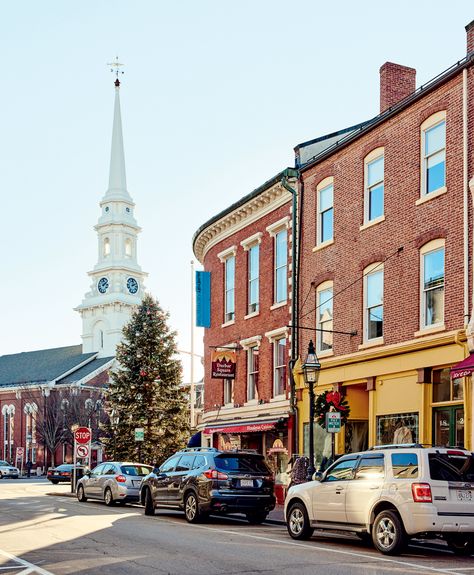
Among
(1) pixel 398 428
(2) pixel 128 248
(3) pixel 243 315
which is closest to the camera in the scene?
(1) pixel 398 428

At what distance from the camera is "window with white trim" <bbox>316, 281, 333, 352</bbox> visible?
26.6m

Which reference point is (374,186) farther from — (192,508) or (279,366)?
(192,508)

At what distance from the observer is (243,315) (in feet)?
107

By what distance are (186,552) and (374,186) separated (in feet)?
45.4

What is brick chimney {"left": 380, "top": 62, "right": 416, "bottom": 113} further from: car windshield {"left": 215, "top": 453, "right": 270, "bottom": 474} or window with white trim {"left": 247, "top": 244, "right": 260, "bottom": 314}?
car windshield {"left": 215, "top": 453, "right": 270, "bottom": 474}

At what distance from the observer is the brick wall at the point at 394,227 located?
2102 centimetres

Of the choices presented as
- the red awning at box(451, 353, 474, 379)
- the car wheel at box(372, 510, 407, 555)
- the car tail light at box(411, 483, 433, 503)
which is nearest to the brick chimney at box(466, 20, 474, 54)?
the red awning at box(451, 353, 474, 379)

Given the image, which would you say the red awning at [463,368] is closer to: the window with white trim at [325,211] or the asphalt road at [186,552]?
the asphalt road at [186,552]

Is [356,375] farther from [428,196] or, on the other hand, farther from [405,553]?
[405,553]

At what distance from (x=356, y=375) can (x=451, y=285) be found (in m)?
4.77

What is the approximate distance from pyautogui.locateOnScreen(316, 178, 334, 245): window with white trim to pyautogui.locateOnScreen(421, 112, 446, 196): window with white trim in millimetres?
4916

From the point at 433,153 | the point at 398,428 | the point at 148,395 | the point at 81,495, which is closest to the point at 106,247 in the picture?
the point at 148,395

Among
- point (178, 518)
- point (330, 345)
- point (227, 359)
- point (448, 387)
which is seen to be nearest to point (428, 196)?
point (448, 387)

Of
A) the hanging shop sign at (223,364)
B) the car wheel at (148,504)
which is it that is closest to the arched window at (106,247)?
the hanging shop sign at (223,364)
